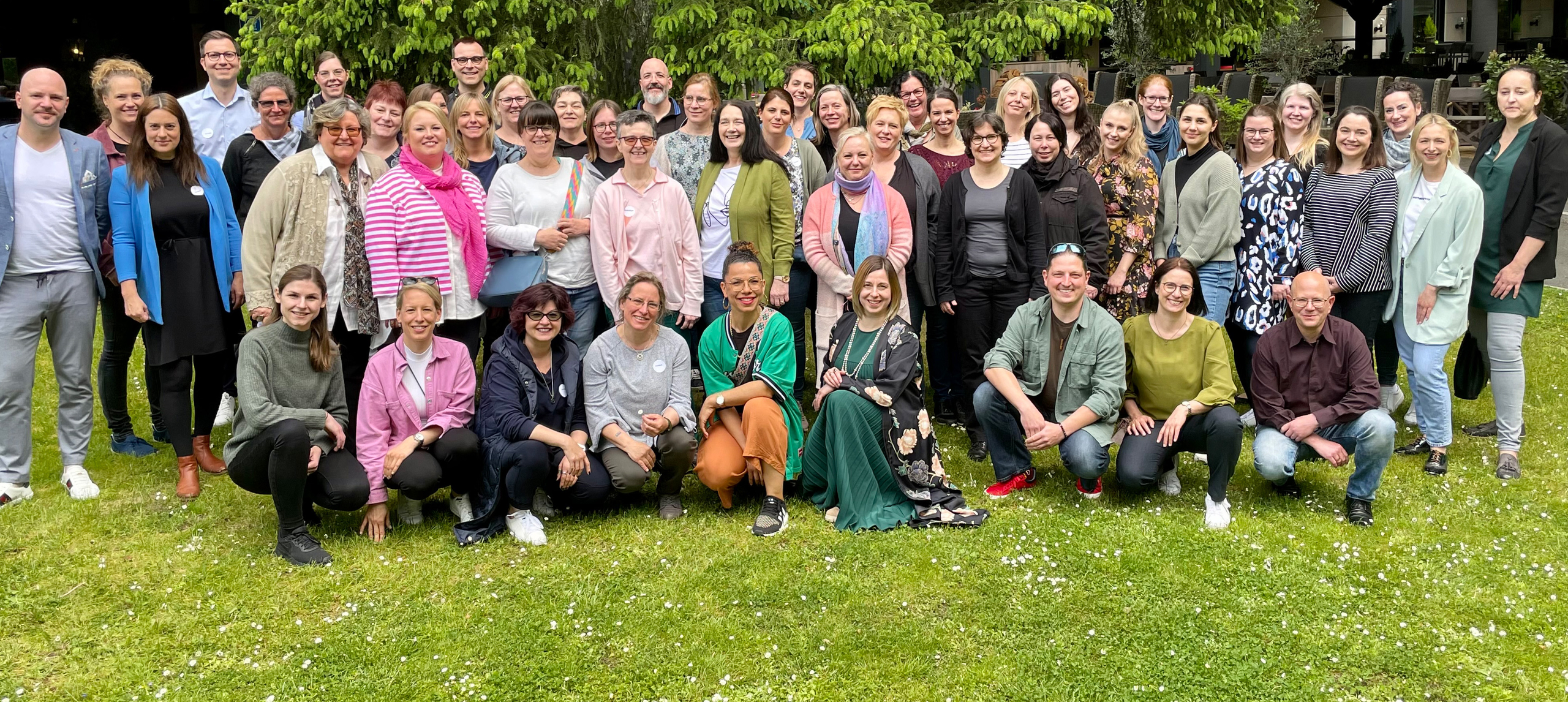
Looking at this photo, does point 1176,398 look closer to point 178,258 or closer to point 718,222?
point 718,222

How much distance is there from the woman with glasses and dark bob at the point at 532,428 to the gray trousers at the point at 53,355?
78.8 inches

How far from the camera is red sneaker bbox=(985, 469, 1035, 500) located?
5.62 meters

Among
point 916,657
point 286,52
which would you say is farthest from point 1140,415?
point 286,52

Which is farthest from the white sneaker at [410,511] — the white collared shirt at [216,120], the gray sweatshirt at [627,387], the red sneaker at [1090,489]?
the red sneaker at [1090,489]

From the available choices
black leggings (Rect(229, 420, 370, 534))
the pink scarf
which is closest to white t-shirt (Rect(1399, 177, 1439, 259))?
the pink scarf

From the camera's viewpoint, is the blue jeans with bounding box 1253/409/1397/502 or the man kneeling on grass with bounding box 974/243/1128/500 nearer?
the blue jeans with bounding box 1253/409/1397/502

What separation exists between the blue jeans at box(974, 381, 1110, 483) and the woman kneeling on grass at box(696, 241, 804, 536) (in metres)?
0.90

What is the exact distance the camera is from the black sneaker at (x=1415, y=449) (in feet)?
20.6

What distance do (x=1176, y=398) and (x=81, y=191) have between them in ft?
16.7

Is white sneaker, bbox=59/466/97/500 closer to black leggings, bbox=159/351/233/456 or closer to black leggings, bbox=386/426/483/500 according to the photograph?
black leggings, bbox=159/351/233/456

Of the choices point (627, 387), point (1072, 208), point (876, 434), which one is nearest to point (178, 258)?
point (627, 387)

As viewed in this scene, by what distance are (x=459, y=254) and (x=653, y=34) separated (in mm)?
6859

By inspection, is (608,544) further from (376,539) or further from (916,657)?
(916,657)

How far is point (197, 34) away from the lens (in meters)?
17.0
